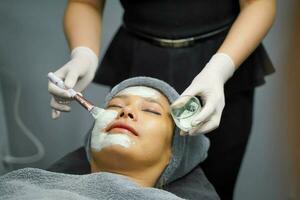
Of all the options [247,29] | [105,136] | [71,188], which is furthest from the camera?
[247,29]

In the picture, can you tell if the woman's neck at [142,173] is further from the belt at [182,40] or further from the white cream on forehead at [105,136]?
the belt at [182,40]

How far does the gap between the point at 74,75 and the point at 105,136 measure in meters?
0.23

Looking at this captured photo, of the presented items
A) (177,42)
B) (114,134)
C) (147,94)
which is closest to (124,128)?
(114,134)

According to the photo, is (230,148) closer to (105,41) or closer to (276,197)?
(276,197)

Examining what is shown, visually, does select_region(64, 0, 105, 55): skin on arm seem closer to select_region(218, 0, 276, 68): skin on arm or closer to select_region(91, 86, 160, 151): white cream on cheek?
select_region(91, 86, 160, 151): white cream on cheek

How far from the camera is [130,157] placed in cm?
111

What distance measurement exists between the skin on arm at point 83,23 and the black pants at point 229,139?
47cm

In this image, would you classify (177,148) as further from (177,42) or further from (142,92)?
(177,42)

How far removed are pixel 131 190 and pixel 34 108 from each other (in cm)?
121

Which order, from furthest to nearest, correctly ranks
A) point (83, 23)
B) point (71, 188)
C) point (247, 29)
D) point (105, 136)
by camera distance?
point (83, 23)
point (247, 29)
point (105, 136)
point (71, 188)

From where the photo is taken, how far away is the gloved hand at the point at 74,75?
4.10 ft

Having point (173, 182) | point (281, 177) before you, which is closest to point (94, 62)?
point (173, 182)

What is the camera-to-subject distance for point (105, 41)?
2.04m

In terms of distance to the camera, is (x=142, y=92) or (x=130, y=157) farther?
(x=142, y=92)
